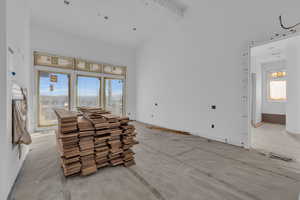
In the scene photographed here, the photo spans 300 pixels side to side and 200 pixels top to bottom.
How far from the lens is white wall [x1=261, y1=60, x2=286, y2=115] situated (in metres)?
5.99

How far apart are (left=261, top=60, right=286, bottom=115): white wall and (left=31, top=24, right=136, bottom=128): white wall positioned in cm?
728

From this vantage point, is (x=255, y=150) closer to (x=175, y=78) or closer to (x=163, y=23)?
(x=175, y=78)

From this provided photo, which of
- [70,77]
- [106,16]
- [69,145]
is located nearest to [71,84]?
[70,77]

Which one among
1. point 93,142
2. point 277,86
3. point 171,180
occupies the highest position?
point 277,86

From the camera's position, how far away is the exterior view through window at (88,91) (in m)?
5.73

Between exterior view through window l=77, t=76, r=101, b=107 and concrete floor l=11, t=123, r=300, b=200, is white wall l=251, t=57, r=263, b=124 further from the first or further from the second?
exterior view through window l=77, t=76, r=101, b=107

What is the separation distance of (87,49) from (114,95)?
Result: 8.62ft

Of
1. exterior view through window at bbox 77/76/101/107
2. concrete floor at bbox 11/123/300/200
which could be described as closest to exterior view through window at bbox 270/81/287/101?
concrete floor at bbox 11/123/300/200

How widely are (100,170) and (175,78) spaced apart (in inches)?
161

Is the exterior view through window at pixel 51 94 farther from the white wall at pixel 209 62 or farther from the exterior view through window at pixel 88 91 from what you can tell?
the white wall at pixel 209 62

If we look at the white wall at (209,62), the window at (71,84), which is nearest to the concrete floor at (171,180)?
the white wall at (209,62)

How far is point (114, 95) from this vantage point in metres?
6.83

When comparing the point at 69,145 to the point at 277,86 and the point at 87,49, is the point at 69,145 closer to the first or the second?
the point at 87,49

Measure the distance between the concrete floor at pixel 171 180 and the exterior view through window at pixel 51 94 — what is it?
9.00 ft
